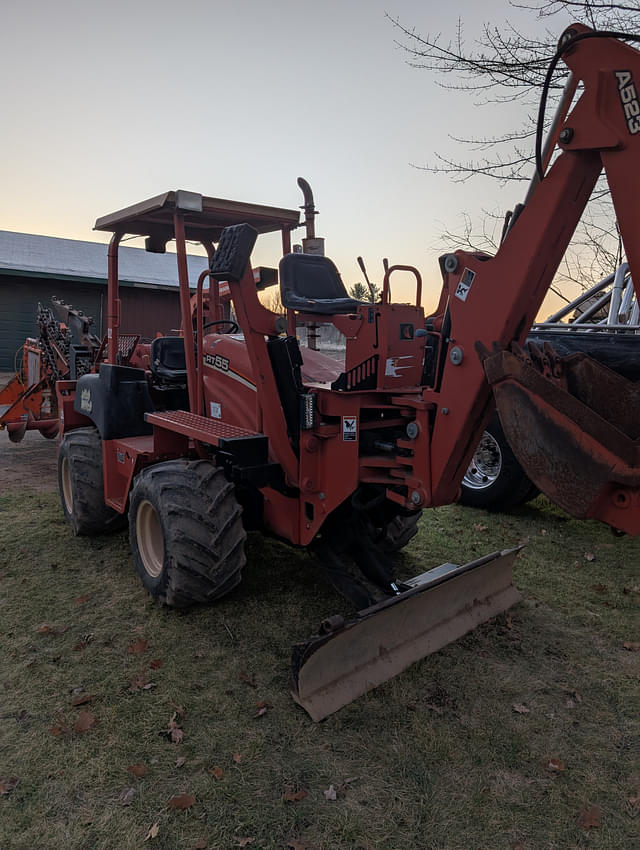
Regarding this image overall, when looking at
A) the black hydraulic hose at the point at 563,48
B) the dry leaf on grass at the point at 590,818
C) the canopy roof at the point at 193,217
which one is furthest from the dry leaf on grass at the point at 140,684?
the black hydraulic hose at the point at 563,48

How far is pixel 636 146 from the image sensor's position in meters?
2.26

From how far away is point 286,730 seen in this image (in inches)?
116

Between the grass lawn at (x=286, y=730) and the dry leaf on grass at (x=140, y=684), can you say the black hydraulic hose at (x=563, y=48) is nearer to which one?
the grass lawn at (x=286, y=730)

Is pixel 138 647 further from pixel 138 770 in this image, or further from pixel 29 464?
pixel 29 464

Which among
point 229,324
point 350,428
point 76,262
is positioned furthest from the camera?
point 76,262

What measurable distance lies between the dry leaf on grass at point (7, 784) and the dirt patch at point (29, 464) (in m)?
4.79

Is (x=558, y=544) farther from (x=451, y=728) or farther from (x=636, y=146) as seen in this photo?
(x=636, y=146)

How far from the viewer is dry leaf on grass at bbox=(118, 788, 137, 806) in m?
2.50

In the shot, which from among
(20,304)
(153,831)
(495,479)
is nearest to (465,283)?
(153,831)

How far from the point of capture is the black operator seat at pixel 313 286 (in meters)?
3.71

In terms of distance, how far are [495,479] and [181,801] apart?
4.49 m

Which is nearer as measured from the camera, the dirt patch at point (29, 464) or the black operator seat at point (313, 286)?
the black operator seat at point (313, 286)

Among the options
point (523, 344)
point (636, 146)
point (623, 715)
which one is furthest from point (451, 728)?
point (636, 146)

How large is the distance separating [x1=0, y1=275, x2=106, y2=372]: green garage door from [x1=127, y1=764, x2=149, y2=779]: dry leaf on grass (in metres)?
17.8
